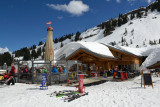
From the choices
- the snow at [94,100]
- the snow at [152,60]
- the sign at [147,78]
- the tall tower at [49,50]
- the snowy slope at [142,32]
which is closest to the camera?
the snow at [94,100]

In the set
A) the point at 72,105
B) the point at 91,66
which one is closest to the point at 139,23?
the point at 91,66

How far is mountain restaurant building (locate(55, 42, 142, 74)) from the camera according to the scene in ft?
67.7

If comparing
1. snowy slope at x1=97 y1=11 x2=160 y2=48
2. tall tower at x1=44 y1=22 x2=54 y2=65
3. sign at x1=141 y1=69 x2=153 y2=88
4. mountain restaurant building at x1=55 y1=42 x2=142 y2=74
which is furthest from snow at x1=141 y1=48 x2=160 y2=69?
snowy slope at x1=97 y1=11 x2=160 y2=48

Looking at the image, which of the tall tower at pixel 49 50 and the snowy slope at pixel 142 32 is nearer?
the tall tower at pixel 49 50

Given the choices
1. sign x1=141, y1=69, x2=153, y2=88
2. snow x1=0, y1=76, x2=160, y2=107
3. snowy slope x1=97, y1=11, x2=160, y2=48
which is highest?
snowy slope x1=97, y1=11, x2=160, y2=48

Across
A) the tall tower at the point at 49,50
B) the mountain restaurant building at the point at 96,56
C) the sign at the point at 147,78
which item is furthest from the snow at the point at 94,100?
the mountain restaurant building at the point at 96,56

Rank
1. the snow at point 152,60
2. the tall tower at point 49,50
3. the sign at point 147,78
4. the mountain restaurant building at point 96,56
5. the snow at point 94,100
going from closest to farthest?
the snow at point 94,100 → the sign at point 147,78 → the tall tower at point 49,50 → the mountain restaurant building at point 96,56 → the snow at point 152,60

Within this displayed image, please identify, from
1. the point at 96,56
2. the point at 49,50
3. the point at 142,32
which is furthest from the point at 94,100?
the point at 142,32

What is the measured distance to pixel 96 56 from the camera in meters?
18.9

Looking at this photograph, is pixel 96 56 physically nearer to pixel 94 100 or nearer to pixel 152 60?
pixel 152 60

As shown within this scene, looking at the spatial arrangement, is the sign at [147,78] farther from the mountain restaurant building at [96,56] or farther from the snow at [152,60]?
the snow at [152,60]

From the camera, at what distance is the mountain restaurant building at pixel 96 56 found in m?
20.6

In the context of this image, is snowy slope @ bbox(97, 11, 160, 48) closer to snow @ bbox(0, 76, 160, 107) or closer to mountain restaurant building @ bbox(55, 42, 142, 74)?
mountain restaurant building @ bbox(55, 42, 142, 74)

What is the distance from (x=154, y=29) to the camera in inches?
3275
